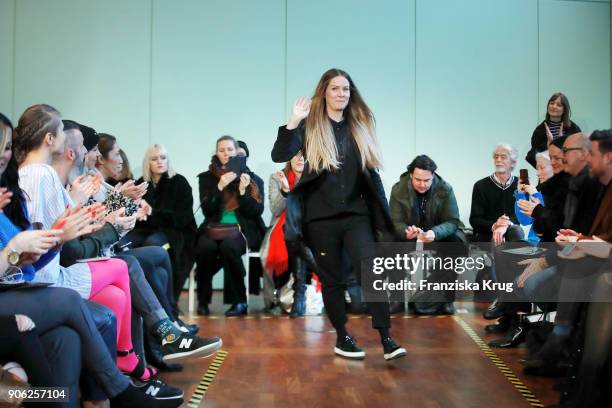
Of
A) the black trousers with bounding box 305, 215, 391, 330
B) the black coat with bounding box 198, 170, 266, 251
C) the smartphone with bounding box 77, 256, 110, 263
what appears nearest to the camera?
the smartphone with bounding box 77, 256, 110, 263

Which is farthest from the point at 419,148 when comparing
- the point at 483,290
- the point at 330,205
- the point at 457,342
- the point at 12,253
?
the point at 12,253

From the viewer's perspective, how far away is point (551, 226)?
3.84m

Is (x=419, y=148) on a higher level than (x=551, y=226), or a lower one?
higher

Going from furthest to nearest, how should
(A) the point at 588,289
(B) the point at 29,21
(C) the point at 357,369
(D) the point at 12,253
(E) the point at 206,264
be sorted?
(B) the point at 29,21 < (E) the point at 206,264 < (C) the point at 357,369 < (A) the point at 588,289 < (D) the point at 12,253

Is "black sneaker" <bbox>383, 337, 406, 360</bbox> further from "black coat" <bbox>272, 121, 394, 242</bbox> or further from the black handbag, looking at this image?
the black handbag

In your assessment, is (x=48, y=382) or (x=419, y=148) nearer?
(x=48, y=382)

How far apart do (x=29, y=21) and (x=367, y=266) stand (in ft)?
14.8

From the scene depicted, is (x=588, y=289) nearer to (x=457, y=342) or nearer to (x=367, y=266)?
(x=367, y=266)

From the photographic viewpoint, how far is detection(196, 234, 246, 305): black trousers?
5.54m

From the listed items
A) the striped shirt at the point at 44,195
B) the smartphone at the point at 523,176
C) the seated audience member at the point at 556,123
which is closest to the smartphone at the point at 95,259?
the striped shirt at the point at 44,195

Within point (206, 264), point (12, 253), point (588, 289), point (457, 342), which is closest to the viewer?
point (12, 253)

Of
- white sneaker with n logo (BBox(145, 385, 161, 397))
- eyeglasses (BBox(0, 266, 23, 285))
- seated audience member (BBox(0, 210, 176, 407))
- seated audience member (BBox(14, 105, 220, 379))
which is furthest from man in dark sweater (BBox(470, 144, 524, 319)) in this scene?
eyeglasses (BBox(0, 266, 23, 285))

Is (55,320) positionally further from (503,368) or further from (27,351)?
(503,368)

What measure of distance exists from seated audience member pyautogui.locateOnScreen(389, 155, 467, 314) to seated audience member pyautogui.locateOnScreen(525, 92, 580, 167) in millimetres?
1274
